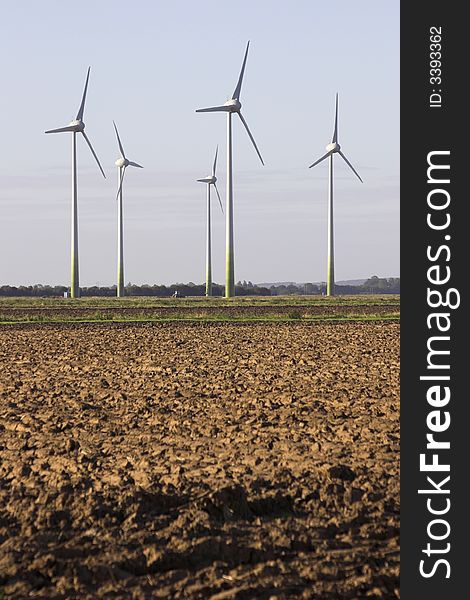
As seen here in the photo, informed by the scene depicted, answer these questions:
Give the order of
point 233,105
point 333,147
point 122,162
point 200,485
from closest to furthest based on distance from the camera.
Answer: point 200,485
point 233,105
point 333,147
point 122,162

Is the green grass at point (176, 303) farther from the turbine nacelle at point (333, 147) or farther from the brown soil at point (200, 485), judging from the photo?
the brown soil at point (200, 485)

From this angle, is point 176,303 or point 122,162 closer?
point 176,303

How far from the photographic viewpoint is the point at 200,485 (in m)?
13.5

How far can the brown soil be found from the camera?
33.9 feet

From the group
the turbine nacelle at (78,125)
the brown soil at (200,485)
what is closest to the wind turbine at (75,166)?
the turbine nacelle at (78,125)

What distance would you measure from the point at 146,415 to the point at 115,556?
8.99 metres

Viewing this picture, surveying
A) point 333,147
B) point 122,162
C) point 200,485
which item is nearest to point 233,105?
point 333,147

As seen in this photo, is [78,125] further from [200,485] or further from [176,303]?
[200,485]

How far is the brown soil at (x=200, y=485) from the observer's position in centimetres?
1032

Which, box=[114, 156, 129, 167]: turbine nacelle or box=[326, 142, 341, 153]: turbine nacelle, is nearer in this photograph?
box=[326, 142, 341, 153]: turbine nacelle

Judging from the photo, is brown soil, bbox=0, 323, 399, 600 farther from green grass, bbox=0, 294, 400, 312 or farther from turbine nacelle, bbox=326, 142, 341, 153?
turbine nacelle, bbox=326, 142, 341, 153

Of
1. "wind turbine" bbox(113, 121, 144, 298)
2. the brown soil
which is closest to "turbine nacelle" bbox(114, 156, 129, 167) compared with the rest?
"wind turbine" bbox(113, 121, 144, 298)

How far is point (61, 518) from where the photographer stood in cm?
1245

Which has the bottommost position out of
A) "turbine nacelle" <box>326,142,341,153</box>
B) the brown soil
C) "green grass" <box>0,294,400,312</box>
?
the brown soil
